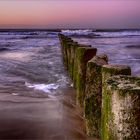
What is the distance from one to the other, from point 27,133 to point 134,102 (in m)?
2.40

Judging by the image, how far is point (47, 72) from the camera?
1045cm

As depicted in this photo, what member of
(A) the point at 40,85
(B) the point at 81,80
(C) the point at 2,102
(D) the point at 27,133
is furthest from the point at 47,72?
(D) the point at 27,133

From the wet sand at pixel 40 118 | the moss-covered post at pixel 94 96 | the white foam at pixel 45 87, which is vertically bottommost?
the white foam at pixel 45 87

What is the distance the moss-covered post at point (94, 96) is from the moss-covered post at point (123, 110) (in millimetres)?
1425

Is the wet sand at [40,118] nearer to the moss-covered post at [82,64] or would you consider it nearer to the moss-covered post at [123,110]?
the moss-covered post at [82,64]

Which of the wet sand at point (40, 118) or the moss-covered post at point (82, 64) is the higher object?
the moss-covered post at point (82, 64)

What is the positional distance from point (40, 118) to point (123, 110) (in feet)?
9.45

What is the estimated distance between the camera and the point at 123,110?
2.54 metres

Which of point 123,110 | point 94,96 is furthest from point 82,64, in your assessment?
point 123,110

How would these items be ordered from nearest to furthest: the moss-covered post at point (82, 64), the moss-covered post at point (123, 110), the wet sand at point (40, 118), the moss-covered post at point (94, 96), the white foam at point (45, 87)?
1. the moss-covered post at point (123, 110)
2. the moss-covered post at point (94, 96)
3. the wet sand at point (40, 118)
4. the moss-covered post at point (82, 64)
5. the white foam at point (45, 87)

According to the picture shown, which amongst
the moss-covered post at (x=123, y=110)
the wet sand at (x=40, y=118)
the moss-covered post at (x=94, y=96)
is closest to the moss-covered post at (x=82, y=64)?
the wet sand at (x=40, y=118)

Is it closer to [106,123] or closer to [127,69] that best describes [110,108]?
[106,123]

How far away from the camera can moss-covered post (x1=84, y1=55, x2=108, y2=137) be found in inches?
163

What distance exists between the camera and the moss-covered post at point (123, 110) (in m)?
2.52
